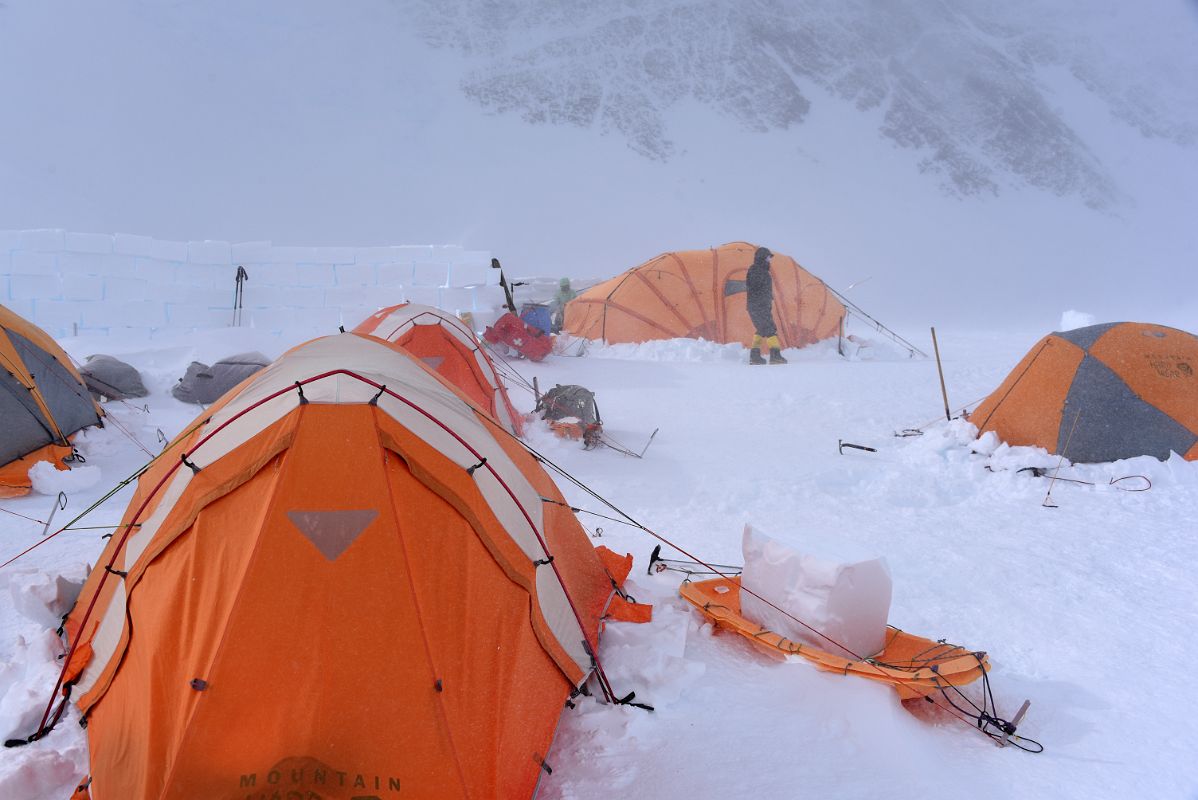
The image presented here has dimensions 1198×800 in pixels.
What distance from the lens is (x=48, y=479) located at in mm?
4895

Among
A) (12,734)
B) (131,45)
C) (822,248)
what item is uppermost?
(131,45)

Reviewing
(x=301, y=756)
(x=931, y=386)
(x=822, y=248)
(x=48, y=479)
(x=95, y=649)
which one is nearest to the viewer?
(x=301, y=756)

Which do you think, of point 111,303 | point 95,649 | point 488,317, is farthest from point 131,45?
point 95,649

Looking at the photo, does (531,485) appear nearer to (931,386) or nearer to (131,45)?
(931,386)

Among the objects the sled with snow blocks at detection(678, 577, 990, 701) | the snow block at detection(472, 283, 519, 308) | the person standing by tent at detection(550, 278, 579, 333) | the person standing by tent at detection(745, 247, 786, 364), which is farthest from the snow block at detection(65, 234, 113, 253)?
the sled with snow blocks at detection(678, 577, 990, 701)

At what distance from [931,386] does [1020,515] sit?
14.5ft

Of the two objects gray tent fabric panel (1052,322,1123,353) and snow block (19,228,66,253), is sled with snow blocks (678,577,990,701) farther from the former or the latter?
snow block (19,228,66,253)

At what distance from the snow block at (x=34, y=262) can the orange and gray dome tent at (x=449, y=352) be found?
6184mm

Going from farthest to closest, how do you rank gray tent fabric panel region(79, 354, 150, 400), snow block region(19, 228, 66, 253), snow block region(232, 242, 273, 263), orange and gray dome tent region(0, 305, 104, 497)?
snow block region(232, 242, 273, 263)
snow block region(19, 228, 66, 253)
gray tent fabric panel region(79, 354, 150, 400)
orange and gray dome tent region(0, 305, 104, 497)

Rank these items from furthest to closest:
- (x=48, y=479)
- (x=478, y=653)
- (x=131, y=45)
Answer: (x=131, y=45)
(x=48, y=479)
(x=478, y=653)

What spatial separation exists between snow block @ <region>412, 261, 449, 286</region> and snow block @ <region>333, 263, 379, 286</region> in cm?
56

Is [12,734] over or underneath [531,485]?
underneath

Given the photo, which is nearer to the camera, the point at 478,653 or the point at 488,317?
the point at 478,653

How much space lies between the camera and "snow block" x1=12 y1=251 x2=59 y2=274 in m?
9.70
